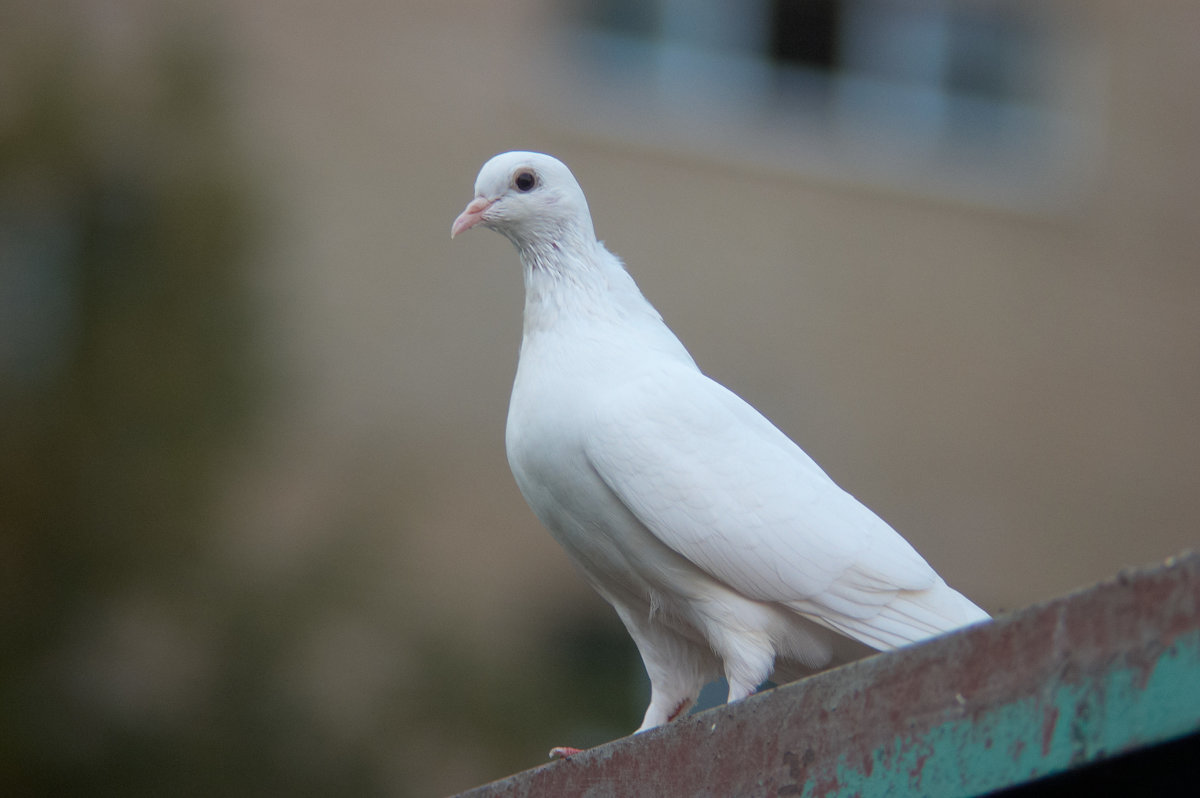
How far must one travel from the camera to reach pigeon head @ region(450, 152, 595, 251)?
399cm

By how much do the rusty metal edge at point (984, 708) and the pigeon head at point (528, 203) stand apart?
166cm

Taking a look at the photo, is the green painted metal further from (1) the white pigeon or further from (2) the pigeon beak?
(2) the pigeon beak

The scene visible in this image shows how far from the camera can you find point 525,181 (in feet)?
13.3

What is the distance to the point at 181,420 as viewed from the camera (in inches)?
275

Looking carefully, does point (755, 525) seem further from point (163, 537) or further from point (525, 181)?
point (163, 537)

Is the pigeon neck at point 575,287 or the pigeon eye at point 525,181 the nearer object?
the pigeon neck at point 575,287

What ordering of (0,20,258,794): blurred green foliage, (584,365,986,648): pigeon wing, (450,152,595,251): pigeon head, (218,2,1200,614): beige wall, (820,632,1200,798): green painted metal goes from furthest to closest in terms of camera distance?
(218,2,1200,614): beige wall, (0,20,258,794): blurred green foliage, (450,152,595,251): pigeon head, (584,365,986,648): pigeon wing, (820,632,1200,798): green painted metal

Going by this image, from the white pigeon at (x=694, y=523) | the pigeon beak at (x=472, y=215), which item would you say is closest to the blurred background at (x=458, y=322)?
the pigeon beak at (x=472, y=215)

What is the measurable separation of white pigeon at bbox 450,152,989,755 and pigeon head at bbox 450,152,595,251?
11.9 inches

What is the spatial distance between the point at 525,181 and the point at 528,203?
71 mm

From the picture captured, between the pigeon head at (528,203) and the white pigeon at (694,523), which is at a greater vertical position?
the pigeon head at (528,203)

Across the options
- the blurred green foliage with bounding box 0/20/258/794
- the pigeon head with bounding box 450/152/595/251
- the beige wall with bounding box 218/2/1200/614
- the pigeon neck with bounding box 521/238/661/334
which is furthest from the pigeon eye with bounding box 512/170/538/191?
the beige wall with bounding box 218/2/1200/614

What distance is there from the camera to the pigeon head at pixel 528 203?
13.1ft

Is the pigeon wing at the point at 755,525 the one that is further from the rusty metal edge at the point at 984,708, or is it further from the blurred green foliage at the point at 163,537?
the blurred green foliage at the point at 163,537
